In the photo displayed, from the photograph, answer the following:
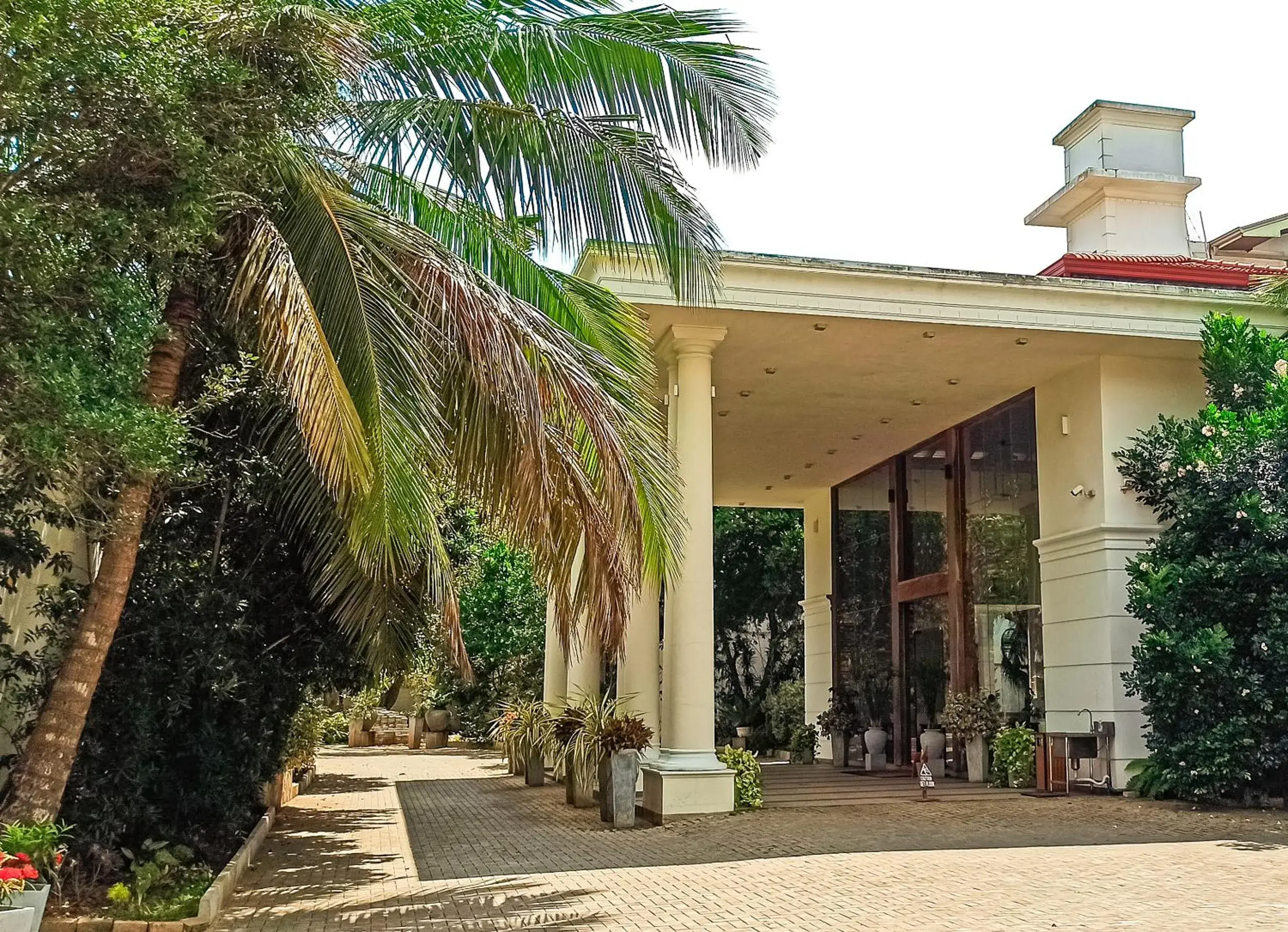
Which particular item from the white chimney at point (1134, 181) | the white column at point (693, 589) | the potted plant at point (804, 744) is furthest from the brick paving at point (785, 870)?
the white chimney at point (1134, 181)

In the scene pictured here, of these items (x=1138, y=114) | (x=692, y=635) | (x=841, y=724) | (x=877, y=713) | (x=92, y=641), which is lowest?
(x=841, y=724)

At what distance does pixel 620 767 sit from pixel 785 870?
3026 millimetres

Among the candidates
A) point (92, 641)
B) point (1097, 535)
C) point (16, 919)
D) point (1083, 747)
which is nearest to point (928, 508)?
point (1097, 535)

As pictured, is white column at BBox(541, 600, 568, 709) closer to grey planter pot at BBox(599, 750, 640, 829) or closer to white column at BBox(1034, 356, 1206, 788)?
grey planter pot at BBox(599, 750, 640, 829)

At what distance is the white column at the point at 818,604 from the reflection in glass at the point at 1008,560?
18.0ft

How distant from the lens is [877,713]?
1897 centimetres

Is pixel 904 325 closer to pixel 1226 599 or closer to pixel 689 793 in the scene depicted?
pixel 1226 599

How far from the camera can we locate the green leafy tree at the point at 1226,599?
11688 mm

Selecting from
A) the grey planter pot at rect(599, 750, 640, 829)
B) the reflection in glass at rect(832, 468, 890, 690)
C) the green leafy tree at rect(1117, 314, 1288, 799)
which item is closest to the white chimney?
the reflection in glass at rect(832, 468, 890, 690)

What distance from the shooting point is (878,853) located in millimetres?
9086

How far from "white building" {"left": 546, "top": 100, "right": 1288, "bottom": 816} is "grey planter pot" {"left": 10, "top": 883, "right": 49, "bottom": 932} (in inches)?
262

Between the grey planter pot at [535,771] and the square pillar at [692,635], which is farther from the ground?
the square pillar at [692,635]

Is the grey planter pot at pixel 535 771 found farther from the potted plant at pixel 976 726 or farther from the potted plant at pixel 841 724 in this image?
the potted plant at pixel 976 726

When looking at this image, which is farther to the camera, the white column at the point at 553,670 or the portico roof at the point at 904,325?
the white column at the point at 553,670
